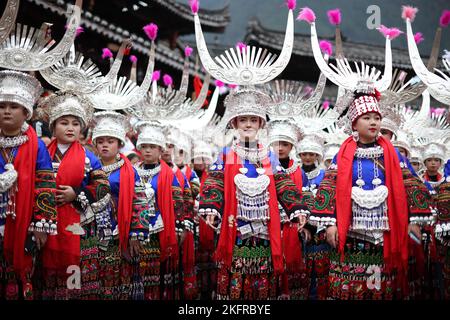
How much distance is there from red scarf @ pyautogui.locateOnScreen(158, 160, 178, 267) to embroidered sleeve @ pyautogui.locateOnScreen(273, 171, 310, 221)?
1528mm

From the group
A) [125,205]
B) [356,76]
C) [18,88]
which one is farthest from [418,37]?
[18,88]

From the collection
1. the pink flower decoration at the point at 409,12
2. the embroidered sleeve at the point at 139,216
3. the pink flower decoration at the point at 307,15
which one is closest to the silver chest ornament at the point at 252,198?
the embroidered sleeve at the point at 139,216

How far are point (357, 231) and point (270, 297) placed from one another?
964 millimetres

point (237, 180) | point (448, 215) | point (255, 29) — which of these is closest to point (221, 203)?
point (237, 180)

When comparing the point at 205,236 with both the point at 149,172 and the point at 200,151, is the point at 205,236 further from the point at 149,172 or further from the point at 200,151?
the point at 200,151

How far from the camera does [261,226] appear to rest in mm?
4613

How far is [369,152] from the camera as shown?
455cm

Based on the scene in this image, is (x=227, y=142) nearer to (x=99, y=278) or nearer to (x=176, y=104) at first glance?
(x=176, y=104)

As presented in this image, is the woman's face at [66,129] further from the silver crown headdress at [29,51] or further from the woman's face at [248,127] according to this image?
the woman's face at [248,127]

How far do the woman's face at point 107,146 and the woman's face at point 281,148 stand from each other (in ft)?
5.98

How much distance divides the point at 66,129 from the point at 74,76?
22.6 inches

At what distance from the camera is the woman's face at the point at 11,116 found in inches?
164

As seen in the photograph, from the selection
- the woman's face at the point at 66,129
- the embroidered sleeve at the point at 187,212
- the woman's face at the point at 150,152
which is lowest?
the embroidered sleeve at the point at 187,212
